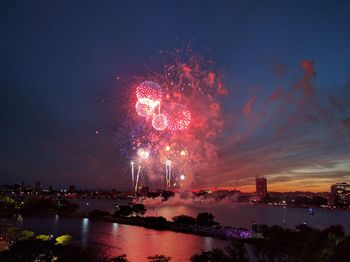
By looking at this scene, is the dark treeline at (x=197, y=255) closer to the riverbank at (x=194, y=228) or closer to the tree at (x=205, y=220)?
the riverbank at (x=194, y=228)

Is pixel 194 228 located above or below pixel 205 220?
below

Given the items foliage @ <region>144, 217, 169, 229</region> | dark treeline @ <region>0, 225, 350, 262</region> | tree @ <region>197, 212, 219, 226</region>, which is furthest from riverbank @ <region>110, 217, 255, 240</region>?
dark treeline @ <region>0, 225, 350, 262</region>

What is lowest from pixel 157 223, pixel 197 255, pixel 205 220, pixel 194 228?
pixel 194 228

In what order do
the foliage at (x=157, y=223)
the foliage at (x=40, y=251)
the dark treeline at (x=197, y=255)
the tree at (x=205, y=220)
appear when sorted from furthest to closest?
the foliage at (x=157, y=223)
the tree at (x=205, y=220)
the foliage at (x=40, y=251)
the dark treeline at (x=197, y=255)

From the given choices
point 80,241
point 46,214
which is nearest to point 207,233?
point 80,241

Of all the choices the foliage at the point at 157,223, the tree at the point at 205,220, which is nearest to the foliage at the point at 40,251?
the tree at the point at 205,220

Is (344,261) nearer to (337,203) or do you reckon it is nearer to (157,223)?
(157,223)

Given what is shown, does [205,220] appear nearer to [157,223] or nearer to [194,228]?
[194,228]

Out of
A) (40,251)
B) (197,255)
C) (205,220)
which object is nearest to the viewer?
(197,255)

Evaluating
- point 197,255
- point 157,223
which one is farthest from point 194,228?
point 197,255

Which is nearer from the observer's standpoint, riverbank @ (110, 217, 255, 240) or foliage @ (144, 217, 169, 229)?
riverbank @ (110, 217, 255, 240)

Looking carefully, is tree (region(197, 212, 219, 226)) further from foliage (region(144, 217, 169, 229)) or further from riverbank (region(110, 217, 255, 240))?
foliage (region(144, 217, 169, 229))
